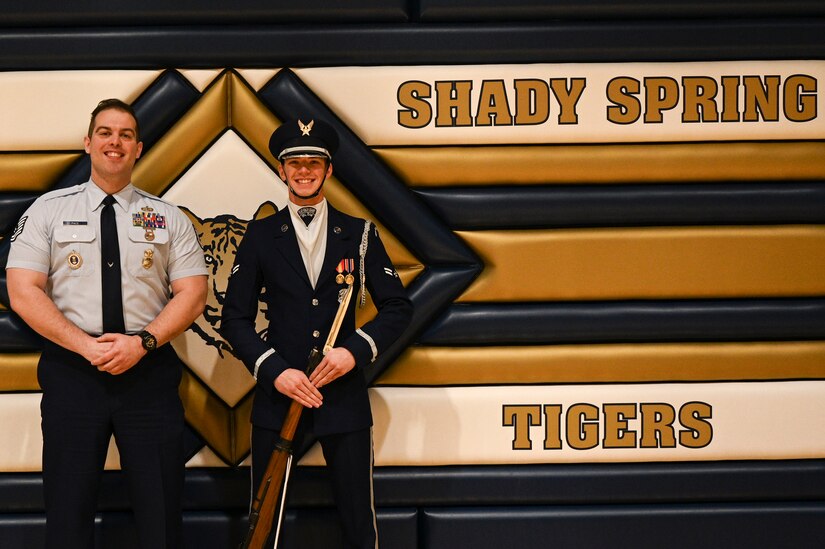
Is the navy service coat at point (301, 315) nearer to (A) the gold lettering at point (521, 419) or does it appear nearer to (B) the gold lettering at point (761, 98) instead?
(A) the gold lettering at point (521, 419)

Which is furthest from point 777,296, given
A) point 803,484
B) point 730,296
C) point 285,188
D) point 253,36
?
point 253,36

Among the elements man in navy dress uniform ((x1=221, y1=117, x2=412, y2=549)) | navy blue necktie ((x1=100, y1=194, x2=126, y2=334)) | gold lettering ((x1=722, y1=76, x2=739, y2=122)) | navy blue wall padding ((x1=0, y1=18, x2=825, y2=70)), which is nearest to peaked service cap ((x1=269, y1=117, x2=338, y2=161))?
man in navy dress uniform ((x1=221, y1=117, x2=412, y2=549))

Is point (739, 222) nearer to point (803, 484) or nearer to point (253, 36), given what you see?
point (803, 484)

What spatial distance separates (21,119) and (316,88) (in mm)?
919

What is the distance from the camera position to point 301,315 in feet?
6.76

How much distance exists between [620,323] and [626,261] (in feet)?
0.65

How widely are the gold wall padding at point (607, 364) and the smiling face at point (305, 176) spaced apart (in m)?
0.63

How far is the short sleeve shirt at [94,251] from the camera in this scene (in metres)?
2.04

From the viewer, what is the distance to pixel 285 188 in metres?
2.40

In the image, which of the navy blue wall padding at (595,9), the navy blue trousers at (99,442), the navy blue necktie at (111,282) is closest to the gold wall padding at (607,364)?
the navy blue trousers at (99,442)

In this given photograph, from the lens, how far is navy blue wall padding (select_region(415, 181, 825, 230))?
95.6 inches

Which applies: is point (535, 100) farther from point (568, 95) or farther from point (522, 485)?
point (522, 485)

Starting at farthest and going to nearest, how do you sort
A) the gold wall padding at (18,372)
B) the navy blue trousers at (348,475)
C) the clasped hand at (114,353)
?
the gold wall padding at (18,372) → the navy blue trousers at (348,475) → the clasped hand at (114,353)

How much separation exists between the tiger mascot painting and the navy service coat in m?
0.27
